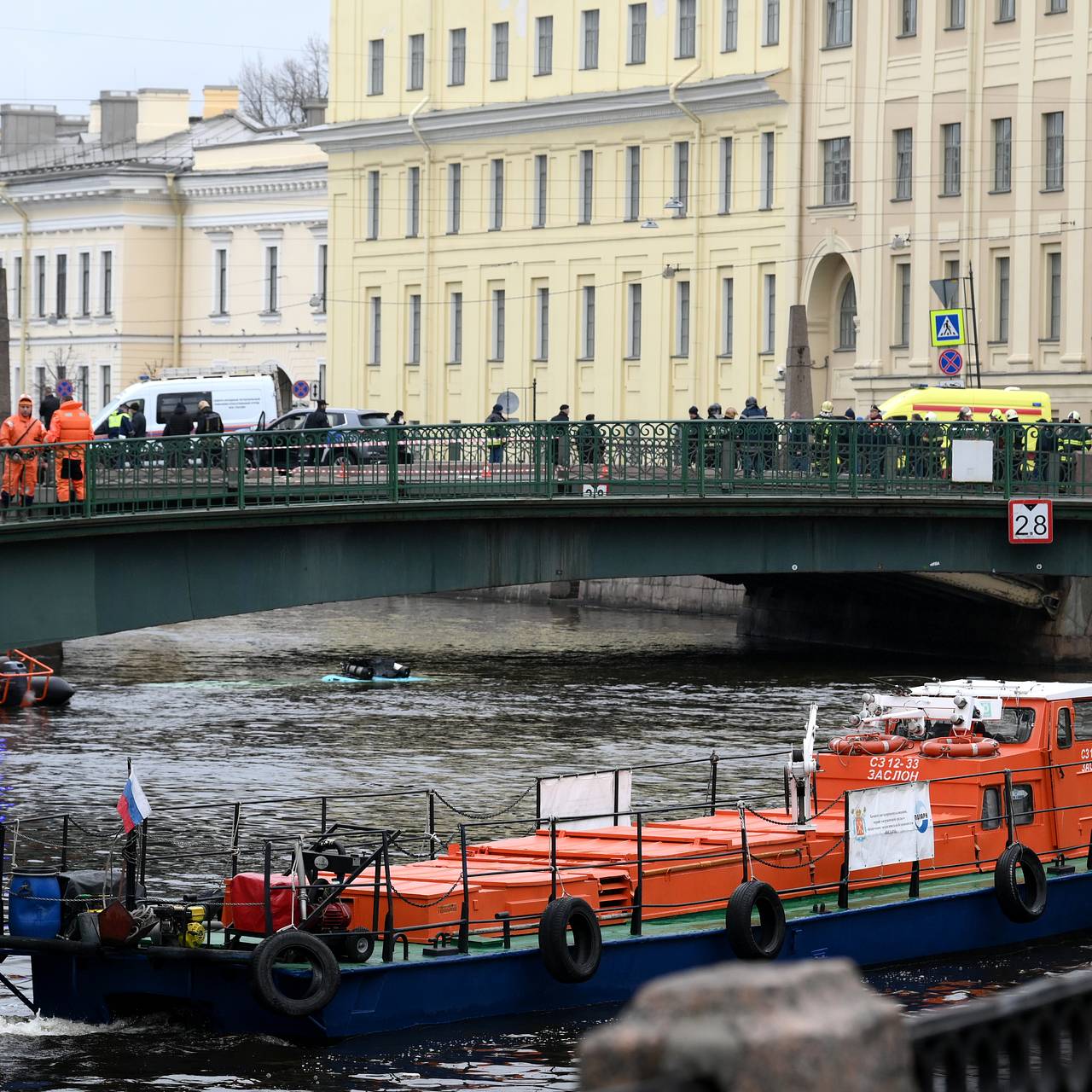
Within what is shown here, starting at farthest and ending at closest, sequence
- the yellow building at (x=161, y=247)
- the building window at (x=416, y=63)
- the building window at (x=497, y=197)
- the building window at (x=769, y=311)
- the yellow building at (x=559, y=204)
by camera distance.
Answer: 1. the yellow building at (x=161, y=247)
2. the building window at (x=416, y=63)
3. the building window at (x=497, y=197)
4. the yellow building at (x=559, y=204)
5. the building window at (x=769, y=311)

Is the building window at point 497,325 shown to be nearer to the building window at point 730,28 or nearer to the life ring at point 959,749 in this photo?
the building window at point 730,28

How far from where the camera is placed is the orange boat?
65.2 feet

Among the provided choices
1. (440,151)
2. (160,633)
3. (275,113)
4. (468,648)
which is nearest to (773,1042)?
(468,648)

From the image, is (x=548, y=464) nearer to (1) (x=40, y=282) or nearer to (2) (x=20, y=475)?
(2) (x=20, y=475)

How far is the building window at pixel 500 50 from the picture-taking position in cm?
7669

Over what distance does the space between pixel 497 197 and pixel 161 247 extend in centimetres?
1854

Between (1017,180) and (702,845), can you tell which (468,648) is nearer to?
(1017,180)

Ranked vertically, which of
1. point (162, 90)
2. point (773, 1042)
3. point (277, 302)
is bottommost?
point (773, 1042)

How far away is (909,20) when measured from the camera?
209 feet

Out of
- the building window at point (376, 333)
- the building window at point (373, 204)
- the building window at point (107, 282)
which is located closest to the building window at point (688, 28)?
the building window at point (373, 204)

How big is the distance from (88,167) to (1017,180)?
40921 mm

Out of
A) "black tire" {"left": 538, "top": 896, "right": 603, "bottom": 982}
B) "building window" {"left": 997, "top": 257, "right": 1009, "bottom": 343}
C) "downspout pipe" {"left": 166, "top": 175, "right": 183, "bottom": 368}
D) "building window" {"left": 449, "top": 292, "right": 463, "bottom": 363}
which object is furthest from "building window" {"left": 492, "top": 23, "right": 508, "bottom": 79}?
"black tire" {"left": 538, "top": 896, "right": 603, "bottom": 982}

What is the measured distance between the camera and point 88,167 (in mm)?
91062

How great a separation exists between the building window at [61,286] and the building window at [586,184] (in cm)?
2759
